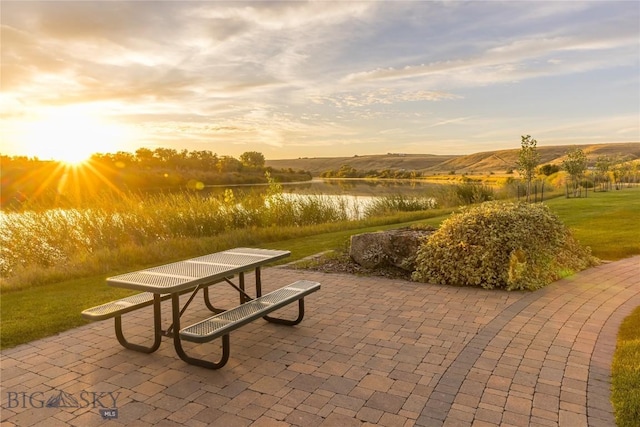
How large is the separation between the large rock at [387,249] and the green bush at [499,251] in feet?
0.62

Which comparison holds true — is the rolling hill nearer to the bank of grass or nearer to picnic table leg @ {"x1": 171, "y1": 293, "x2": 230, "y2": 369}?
picnic table leg @ {"x1": 171, "y1": 293, "x2": 230, "y2": 369}

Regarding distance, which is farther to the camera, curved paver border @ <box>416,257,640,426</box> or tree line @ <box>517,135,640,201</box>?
tree line @ <box>517,135,640,201</box>

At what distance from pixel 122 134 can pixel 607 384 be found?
51.6 feet

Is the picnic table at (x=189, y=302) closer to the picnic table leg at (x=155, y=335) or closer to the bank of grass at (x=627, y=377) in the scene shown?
the picnic table leg at (x=155, y=335)

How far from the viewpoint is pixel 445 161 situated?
9575 centimetres

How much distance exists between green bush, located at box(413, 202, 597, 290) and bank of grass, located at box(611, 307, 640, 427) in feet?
5.23

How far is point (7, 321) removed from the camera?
4730 mm

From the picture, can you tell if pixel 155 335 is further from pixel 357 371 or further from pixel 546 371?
pixel 546 371

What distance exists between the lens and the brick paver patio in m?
2.72

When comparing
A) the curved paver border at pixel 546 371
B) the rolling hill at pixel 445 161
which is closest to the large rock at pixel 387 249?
the curved paver border at pixel 546 371

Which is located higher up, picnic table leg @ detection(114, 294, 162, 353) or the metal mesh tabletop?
the metal mesh tabletop

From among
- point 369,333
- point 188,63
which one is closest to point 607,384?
point 369,333

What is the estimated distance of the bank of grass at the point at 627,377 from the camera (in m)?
2.63

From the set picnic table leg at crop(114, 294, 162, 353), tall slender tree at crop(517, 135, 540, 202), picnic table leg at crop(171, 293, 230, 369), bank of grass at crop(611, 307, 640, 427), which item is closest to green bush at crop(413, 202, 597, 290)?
bank of grass at crop(611, 307, 640, 427)
